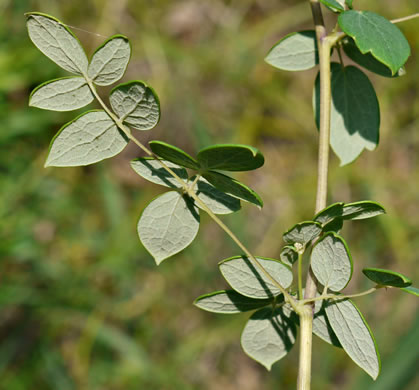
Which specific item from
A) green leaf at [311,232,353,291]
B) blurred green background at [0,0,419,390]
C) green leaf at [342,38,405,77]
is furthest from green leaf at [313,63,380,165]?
blurred green background at [0,0,419,390]

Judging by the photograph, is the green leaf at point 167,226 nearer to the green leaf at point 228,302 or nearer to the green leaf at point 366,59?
the green leaf at point 228,302

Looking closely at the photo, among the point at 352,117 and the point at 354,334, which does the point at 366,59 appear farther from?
the point at 354,334

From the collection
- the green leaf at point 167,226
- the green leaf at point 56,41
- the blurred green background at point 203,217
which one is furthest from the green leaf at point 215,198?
the blurred green background at point 203,217

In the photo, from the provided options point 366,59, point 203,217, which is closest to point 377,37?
point 366,59

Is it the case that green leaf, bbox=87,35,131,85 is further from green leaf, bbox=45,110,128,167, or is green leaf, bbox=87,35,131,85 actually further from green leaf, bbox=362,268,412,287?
green leaf, bbox=362,268,412,287

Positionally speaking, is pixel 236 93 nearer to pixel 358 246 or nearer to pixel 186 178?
pixel 358 246

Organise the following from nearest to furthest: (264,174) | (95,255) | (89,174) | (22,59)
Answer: (22,59)
(95,255)
(89,174)
(264,174)

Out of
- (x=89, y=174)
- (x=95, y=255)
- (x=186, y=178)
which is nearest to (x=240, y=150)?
(x=186, y=178)
